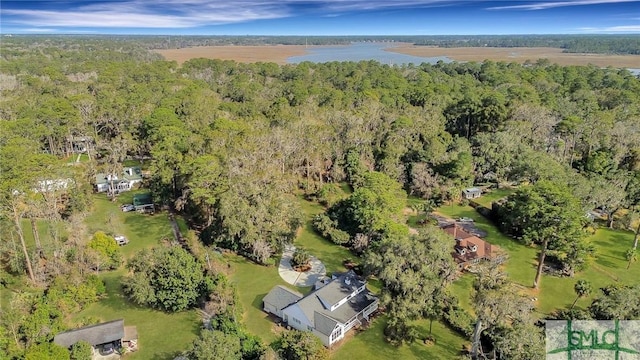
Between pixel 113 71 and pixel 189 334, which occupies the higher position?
pixel 113 71

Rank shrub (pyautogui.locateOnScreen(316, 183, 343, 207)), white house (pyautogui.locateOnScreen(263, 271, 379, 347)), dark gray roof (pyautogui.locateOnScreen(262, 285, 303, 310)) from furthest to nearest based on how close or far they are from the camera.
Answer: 1. shrub (pyautogui.locateOnScreen(316, 183, 343, 207))
2. dark gray roof (pyautogui.locateOnScreen(262, 285, 303, 310))
3. white house (pyautogui.locateOnScreen(263, 271, 379, 347))

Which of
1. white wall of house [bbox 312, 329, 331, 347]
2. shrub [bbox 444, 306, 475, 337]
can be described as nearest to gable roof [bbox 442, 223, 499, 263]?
shrub [bbox 444, 306, 475, 337]

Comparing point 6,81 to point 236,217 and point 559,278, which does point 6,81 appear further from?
point 559,278

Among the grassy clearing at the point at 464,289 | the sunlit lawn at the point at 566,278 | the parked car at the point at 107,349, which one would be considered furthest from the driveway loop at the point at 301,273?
the parked car at the point at 107,349

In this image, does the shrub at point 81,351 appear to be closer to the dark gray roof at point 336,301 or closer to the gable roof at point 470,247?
the dark gray roof at point 336,301

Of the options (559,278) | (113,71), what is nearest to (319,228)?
(559,278)

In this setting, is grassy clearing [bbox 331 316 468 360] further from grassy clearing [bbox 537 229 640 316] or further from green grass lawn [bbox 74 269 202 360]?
green grass lawn [bbox 74 269 202 360]

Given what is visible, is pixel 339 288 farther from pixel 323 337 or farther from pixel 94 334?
pixel 94 334
